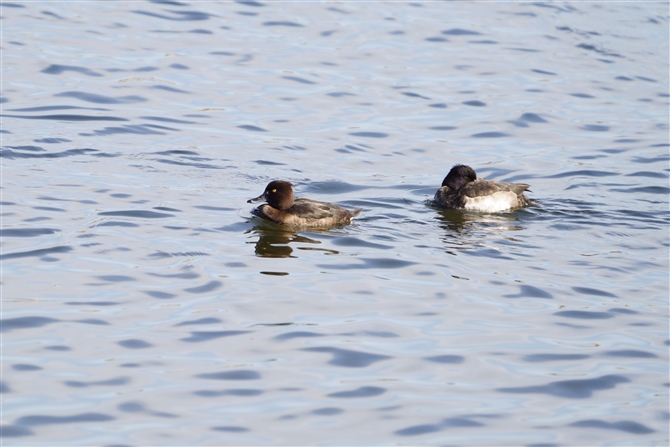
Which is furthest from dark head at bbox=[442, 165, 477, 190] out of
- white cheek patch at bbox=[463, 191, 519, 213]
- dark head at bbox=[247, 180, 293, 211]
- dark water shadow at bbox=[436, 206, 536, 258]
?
dark head at bbox=[247, 180, 293, 211]

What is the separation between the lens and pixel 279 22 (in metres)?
25.1

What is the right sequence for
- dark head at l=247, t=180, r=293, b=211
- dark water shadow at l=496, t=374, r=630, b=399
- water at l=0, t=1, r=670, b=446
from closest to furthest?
water at l=0, t=1, r=670, b=446 → dark water shadow at l=496, t=374, r=630, b=399 → dark head at l=247, t=180, r=293, b=211

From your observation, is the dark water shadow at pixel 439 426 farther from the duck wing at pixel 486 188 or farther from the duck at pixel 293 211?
the duck wing at pixel 486 188

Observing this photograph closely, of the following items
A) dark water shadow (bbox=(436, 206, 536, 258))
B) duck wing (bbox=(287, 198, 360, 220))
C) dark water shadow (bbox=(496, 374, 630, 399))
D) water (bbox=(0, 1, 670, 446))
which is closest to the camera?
water (bbox=(0, 1, 670, 446))

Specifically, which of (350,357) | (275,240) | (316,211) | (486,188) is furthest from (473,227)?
(350,357)

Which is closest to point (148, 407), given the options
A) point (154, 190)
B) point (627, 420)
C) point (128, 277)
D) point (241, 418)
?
point (241, 418)

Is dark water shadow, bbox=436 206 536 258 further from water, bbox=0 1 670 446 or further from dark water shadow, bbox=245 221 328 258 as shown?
dark water shadow, bbox=245 221 328 258

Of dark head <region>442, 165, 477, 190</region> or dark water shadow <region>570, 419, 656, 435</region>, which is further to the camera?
dark head <region>442, 165, 477, 190</region>

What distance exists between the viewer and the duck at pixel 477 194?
14.2m

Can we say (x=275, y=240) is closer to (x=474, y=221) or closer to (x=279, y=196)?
(x=279, y=196)

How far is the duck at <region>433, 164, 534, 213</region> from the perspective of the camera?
14.2 meters

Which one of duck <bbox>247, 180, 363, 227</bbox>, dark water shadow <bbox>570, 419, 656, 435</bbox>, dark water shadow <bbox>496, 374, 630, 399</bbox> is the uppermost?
duck <bbox>247, 180, 363, 227</bbox>

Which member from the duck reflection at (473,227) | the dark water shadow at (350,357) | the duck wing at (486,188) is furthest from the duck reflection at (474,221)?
the dark water shadow at (350,357)

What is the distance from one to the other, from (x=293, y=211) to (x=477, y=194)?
315cm
